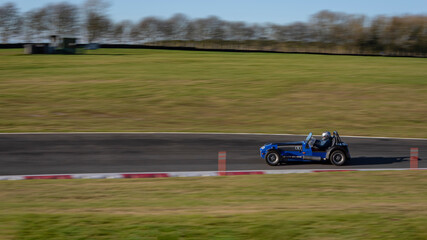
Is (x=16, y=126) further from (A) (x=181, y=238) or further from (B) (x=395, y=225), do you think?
(B) (x=395, y=225)

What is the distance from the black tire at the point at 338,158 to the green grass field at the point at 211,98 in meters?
5.69

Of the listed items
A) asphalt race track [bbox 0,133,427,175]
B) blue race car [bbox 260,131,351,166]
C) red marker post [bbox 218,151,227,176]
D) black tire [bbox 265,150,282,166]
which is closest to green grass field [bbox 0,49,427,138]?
asphalt race track [bbox 0,133,427,175]

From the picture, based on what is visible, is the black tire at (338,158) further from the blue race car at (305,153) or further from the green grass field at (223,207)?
the green grass field at (223,207)

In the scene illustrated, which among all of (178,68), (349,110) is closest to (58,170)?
(349,110)

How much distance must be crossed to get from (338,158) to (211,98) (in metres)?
14.0

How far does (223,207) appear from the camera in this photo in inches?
329

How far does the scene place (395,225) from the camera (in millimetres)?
6535

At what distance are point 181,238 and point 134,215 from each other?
118 cm

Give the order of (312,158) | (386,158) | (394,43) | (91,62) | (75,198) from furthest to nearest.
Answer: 1. (394,43)
2. (91,62)
3. (386,158)
4. (312,158)
5. (75,198)

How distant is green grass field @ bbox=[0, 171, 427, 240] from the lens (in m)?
6.30

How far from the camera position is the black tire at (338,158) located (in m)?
14.5

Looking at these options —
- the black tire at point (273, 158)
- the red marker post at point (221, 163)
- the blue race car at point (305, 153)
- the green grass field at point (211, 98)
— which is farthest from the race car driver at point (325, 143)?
the green grass field at point (211, 98)

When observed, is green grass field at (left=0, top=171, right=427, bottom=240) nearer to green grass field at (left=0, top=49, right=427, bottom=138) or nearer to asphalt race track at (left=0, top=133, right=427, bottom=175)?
asphalt race track at (left=0, top=133, right=427, bottom=175)

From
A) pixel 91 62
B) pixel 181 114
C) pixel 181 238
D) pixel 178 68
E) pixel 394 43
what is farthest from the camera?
pixel 394 43
